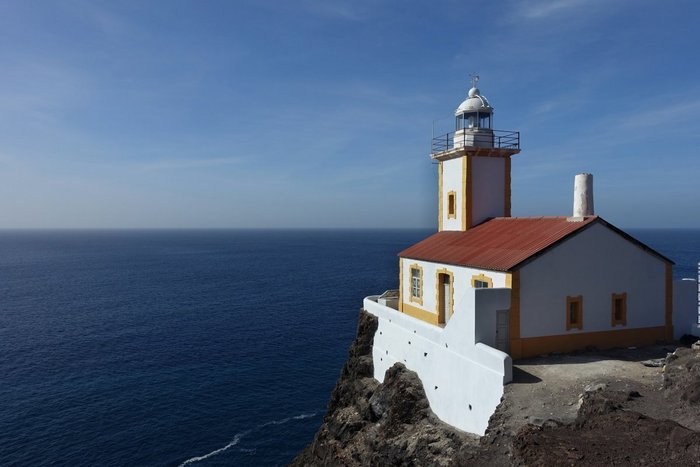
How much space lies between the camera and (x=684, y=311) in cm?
2255

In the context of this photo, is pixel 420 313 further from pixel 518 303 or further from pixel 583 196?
pixel 583 196

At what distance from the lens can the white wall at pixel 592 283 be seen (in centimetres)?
1983

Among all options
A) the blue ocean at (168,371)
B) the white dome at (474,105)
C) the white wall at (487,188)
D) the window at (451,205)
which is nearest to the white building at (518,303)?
the white wall at (487,188)

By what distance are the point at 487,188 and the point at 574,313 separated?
10025 millimetres

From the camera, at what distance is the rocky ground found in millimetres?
12008

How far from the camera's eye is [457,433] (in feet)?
59.8

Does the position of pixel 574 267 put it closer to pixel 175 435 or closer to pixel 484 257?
pixel 484 257

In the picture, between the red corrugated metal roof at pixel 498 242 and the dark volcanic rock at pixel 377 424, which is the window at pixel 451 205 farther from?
the dark volcanic rock at pixel 377 424

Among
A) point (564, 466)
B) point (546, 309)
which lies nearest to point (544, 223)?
point (546, 309)

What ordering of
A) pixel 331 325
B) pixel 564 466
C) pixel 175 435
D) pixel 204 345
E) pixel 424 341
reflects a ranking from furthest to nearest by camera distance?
pixel 331 325, pixel 204 345, pixel 175 435, pixel 424 341, pixel 564 466

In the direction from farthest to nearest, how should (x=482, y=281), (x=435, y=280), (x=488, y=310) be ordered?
(x=435, y=280) → (x=482, y=281) → (x=488, y=310)

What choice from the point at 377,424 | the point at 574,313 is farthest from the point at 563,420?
the point at 377,424

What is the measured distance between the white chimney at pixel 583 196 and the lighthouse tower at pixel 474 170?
6.69 metres

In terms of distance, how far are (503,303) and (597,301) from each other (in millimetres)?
5016
